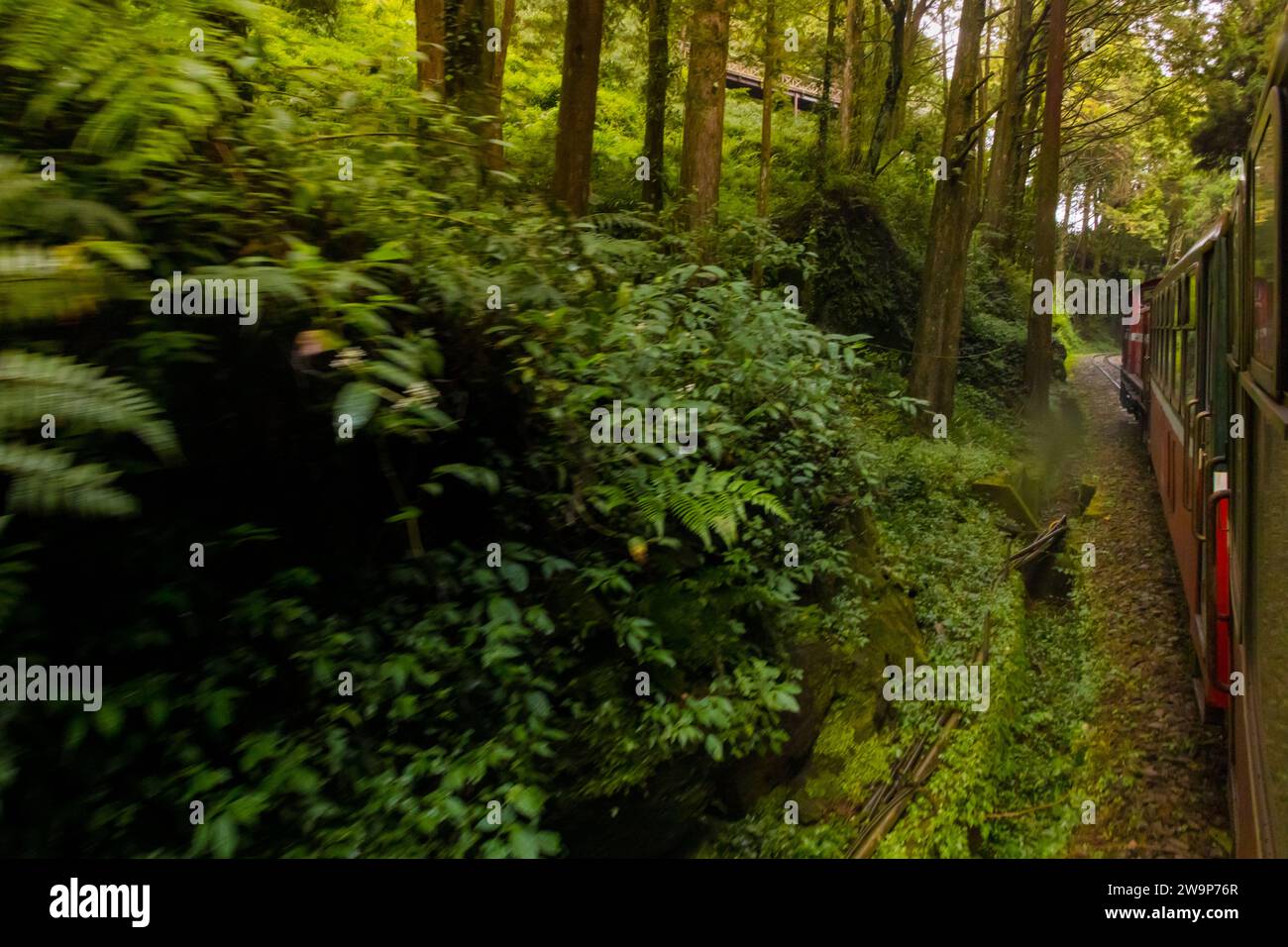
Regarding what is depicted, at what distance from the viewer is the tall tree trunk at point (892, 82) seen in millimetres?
13963

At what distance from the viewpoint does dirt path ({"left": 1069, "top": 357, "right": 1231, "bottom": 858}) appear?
4.90m

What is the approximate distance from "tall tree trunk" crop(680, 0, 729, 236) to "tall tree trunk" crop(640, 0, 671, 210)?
120 cm

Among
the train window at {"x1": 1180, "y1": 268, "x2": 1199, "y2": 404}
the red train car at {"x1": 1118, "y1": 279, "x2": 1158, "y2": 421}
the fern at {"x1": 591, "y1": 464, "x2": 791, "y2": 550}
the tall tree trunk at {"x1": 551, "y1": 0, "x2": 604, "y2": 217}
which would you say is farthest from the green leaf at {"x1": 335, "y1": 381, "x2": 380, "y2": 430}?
the red train car at {"x1": 1118, "y1": 279, "x2": 1158, "y2": 421}

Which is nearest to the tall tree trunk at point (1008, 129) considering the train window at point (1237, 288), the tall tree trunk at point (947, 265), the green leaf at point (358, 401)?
the tall tree trunk at point (947, 265)

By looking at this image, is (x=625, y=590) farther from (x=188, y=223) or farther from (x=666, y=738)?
(x=188, y=223)

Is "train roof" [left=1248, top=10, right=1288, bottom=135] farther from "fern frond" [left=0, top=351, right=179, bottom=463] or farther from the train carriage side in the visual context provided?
"fern frond" [left=0, top=351, right=179, bottom=463]

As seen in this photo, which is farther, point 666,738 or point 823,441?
point 823,441

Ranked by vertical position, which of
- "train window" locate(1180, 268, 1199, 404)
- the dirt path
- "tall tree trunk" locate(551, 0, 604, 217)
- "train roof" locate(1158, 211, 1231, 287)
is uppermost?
"tall tree trunk" locate(551, 0, 604, 217)

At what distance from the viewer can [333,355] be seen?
10.4ft

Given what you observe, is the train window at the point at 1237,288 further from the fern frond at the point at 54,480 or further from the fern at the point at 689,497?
the fern frond at the point at 54,480

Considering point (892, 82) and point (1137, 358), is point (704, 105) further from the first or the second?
point (1137, 358)

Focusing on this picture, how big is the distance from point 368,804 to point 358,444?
4.95ft
